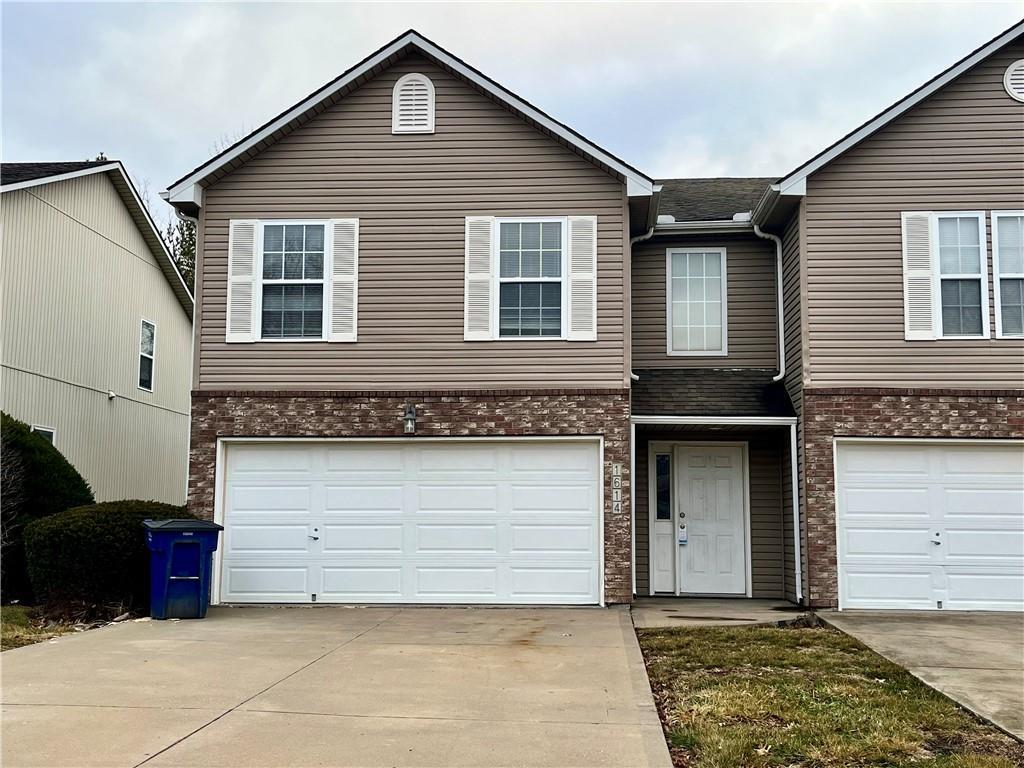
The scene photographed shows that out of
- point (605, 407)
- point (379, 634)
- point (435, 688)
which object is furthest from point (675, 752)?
point (605, 407)

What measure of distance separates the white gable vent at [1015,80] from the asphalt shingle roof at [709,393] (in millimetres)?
4884

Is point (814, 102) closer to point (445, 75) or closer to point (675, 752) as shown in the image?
point (445, 75)

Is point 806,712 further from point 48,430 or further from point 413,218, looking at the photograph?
point 48,430

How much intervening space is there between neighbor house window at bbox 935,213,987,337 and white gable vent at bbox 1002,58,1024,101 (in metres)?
1.77

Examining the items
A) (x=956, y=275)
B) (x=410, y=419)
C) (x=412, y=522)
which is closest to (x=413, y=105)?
(x=410, y=419)

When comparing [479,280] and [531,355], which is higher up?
[479,280]

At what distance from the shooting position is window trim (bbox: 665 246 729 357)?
1476 cm

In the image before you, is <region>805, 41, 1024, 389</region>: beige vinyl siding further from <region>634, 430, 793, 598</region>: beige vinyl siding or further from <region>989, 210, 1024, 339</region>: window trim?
<region>634, 430, 793, 598</region>: beige vinyl siding

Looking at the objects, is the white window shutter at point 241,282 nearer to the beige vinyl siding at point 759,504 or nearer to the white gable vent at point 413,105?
the white gable vent at point 413,105

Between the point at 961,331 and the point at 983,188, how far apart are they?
6.34ft

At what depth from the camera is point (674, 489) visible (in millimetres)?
14445

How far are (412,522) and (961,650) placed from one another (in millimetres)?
6750

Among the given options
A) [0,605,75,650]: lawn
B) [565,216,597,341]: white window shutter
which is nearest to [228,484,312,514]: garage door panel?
[0,605,75,650]: lawn

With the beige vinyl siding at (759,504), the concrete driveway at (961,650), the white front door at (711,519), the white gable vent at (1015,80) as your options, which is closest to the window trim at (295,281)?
the beige vinyl siding at (759,504)
